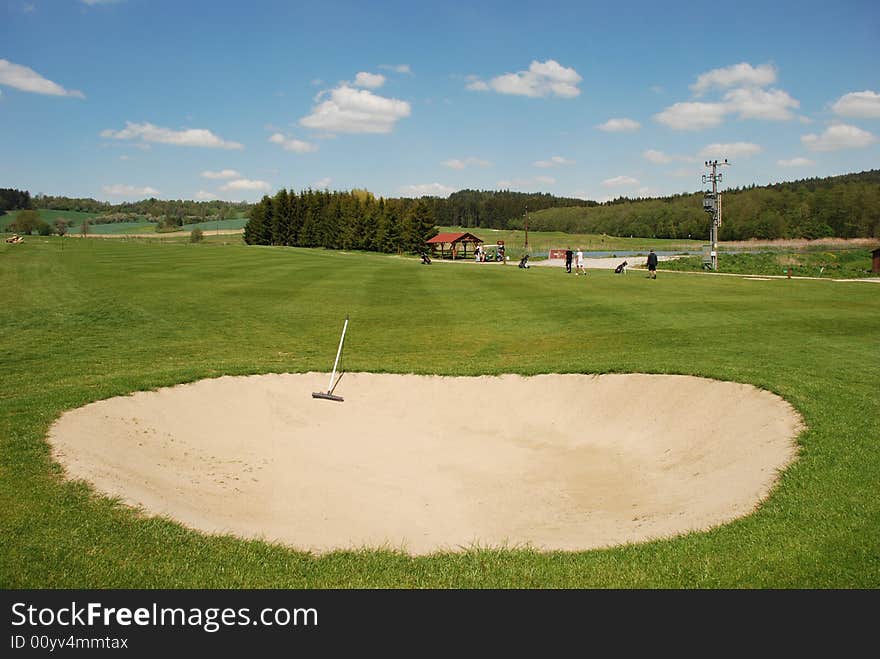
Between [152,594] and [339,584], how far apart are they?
1.61 metres

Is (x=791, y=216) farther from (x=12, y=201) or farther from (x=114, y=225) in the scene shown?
(x=12, y=201)

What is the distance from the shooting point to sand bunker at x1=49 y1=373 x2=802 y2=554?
7.96m

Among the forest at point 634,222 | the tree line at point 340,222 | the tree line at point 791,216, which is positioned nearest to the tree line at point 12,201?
the forest at point 634,222

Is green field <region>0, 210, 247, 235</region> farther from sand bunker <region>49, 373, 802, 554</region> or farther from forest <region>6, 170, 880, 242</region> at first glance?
sand bunker <region>49, 373, 802, 554</region>

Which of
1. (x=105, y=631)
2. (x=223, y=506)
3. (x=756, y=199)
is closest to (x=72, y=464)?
(x=223, y=506)

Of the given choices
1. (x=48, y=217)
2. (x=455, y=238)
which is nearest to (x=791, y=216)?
(x=455, y=238)

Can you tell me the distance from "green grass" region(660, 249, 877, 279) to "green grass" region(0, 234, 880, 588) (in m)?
15.5

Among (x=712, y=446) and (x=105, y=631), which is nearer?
(x=105, y=631)

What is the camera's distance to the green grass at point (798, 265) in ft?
153

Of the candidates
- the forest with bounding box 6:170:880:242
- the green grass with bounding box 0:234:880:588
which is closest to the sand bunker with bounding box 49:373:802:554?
the green grass with bounding box 0:234:880:588

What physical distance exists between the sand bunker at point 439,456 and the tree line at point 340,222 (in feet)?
283

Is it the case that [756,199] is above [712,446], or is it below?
above

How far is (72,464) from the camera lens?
8461mm

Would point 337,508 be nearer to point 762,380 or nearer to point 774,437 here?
point 774,437
